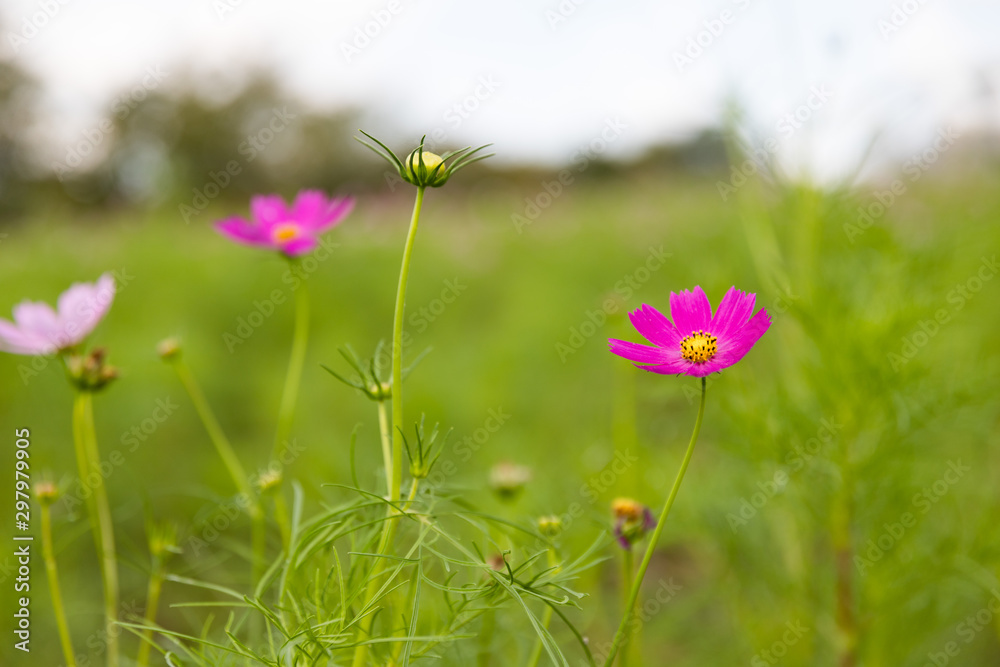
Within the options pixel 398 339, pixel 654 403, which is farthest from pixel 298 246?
pixel 654 403

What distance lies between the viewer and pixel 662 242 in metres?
2.81

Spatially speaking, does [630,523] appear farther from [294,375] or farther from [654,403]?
[654,403]

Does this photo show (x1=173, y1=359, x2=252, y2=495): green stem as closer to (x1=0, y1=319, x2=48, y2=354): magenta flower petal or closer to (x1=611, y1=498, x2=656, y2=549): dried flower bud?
(x1=0, y1=319, x2=48, y2=354): magenta flower petal

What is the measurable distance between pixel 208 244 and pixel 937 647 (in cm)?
269

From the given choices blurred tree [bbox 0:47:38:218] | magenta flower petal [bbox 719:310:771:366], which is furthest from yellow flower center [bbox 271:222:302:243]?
blurred tree [bbox 0:47:38:218]

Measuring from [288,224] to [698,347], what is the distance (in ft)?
1.22

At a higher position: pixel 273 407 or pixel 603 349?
pixel 603 349

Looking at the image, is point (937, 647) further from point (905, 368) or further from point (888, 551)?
point (905, 368)

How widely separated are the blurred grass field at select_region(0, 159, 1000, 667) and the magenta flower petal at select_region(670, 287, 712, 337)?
0.15m

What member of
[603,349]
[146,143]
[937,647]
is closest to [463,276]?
[603,349]

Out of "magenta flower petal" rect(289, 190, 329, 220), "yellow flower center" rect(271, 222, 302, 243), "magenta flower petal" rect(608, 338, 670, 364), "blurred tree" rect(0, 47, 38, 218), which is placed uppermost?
"magenta flower petal" rect(608, 338, 670, 364)

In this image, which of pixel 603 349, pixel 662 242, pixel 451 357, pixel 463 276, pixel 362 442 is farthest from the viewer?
pixel 662 242

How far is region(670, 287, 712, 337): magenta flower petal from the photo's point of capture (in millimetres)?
338

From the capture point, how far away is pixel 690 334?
34cm
